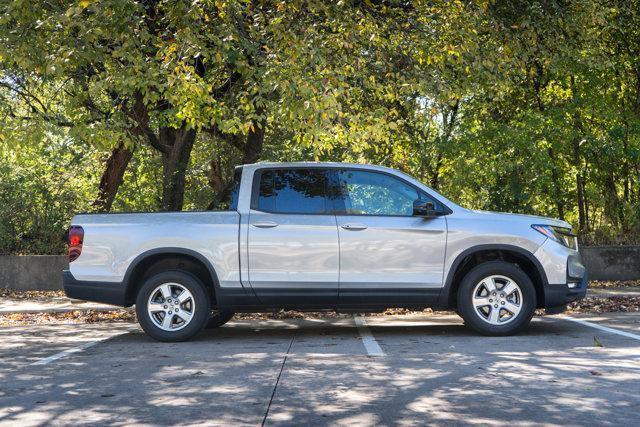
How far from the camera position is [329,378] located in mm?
6777

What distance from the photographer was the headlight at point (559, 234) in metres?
9.24

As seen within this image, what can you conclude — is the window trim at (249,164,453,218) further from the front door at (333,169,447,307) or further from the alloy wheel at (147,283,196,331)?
the alloy wheel at (147,283,196,331)

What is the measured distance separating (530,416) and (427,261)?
383 cm

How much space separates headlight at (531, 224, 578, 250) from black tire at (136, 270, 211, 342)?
3663 millimetres

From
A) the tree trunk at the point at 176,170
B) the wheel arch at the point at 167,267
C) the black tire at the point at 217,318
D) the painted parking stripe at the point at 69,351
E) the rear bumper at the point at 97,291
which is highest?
the tree trunk at the point at 176,170

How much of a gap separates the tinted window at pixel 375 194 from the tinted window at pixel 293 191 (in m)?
0.24

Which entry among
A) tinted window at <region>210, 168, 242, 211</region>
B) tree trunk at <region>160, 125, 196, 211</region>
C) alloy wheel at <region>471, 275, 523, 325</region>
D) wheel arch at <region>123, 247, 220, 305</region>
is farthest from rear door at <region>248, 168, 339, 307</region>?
tree trunk at <region>160, 125, 196, 211</region>

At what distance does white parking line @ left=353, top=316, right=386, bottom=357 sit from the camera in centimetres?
820

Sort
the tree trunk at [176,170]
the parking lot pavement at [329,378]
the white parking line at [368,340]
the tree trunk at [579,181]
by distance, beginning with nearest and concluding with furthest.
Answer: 1. the parking lot pavement at [329,378]
2. the white parking line at [368,340]
3. the tree trunk at [176,170]
4. the tree trunk at [579,181]

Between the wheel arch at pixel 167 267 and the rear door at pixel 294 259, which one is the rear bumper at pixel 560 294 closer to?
the rear door at pixel 294 259

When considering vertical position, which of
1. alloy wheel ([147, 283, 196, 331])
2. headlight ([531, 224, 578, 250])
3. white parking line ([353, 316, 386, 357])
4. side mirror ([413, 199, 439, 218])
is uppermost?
side mirror ([413, 199, 439, 218])

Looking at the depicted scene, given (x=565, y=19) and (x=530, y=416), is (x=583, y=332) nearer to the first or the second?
(x=530, y=416)

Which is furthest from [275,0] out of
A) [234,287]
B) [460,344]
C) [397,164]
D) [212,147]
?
[212,147]

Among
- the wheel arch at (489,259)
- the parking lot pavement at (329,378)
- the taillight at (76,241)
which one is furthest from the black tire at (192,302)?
the wheel arch at (489,259)
